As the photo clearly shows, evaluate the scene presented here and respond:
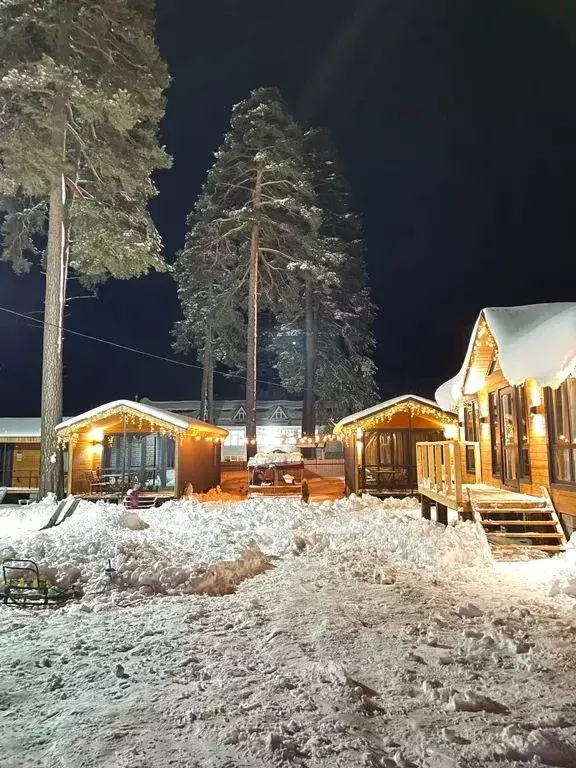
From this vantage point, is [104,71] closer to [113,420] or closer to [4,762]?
[113,420]

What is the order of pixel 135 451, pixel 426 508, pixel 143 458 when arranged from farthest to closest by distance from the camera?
1. pixel 135 451
2. pixel 143 458
3. pixel 426 508

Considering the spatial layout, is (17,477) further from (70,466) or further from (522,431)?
(522,431)

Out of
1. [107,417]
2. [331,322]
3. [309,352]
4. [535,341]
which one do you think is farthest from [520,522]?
[331,322]

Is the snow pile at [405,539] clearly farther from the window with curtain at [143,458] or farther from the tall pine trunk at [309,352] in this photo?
the tall pine trunk at [309,352]

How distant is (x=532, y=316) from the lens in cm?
1137

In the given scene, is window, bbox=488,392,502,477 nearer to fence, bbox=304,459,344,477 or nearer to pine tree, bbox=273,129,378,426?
fence, bbox=304,459,344,477

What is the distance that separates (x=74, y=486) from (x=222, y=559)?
14.1 m

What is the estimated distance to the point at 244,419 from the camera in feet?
153

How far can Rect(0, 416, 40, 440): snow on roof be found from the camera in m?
25.1

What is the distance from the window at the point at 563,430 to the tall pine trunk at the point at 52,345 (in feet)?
52.0

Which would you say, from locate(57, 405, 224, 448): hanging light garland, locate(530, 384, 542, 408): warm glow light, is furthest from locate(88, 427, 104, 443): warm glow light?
locate(530, 384, 542, 408): warm glow light

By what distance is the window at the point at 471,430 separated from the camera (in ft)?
52.3

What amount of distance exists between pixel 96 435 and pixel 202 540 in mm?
13377

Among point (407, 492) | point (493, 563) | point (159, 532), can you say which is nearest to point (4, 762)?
point (493, 563)
